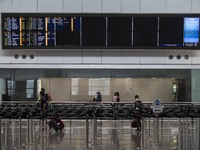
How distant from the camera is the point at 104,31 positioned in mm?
24297

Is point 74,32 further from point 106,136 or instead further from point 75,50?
point 106,136

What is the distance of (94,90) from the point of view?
26.0 meters

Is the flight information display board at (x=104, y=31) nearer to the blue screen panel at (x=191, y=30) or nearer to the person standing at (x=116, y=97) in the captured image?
the blue screen panel at (x=191, y=30)

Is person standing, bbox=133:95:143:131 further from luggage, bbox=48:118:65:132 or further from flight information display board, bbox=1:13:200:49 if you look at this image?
flight information display board, bbox=1:13:200:49

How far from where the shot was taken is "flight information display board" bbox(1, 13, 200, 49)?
2420cm

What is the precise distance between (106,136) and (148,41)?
8.47 m

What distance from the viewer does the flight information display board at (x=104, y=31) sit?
24.2m
